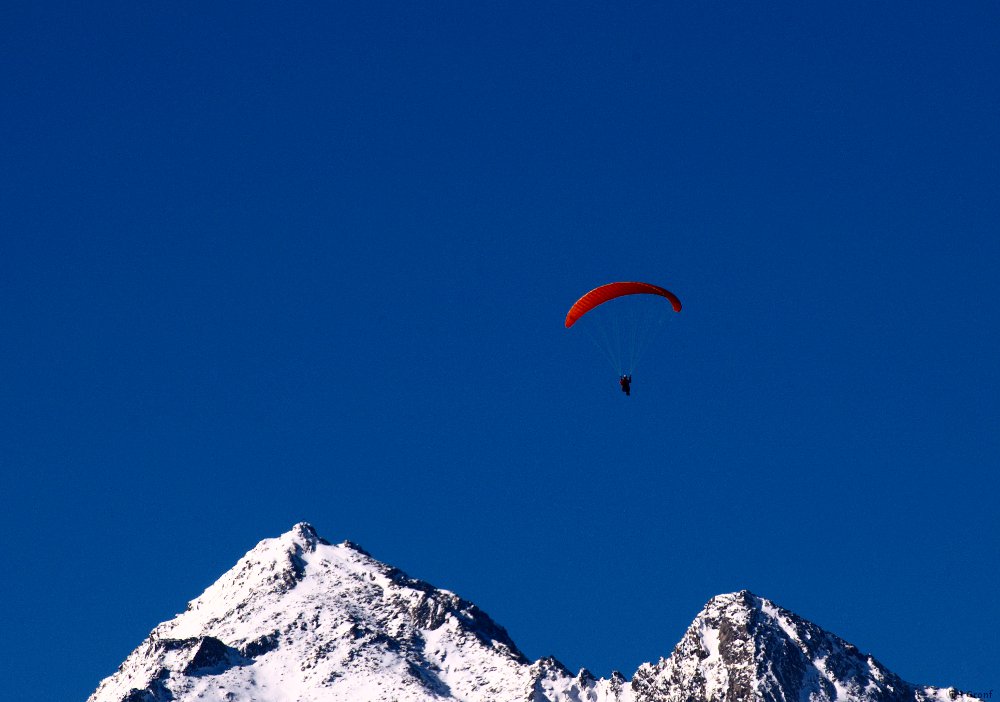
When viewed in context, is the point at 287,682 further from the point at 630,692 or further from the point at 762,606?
the point at 762,606

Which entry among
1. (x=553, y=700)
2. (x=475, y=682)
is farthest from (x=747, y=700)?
(x=475, y=682)

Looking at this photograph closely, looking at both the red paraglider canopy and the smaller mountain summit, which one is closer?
the red paraglider canopy

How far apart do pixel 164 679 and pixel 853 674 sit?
71470mm

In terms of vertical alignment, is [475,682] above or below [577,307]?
above

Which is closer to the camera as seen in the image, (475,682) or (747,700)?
(747,700)

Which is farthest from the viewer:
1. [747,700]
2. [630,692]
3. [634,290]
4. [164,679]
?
[164,679]

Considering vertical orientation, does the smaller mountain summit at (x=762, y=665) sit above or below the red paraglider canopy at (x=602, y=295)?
above

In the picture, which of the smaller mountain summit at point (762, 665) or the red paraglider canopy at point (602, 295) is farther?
the smaller mountain summit at point (762, 665)

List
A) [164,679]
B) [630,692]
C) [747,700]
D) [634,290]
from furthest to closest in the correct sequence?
1. [164,679]
2. [630,692]
3. [747,700]
4. [634,290]

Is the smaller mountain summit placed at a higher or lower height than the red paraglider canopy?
higher

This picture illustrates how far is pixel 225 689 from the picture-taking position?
196 m

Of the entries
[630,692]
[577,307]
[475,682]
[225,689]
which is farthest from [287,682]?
[577,307]

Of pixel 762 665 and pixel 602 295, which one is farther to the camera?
pixel 762 665

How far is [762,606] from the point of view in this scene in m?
173
